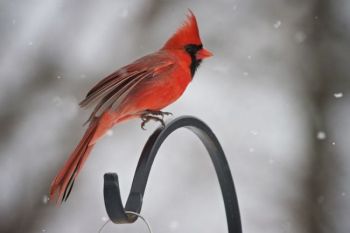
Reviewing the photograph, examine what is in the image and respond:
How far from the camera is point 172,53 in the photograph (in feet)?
6.75

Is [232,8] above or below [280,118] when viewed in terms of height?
above

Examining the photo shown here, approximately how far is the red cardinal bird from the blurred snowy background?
6.80 feet

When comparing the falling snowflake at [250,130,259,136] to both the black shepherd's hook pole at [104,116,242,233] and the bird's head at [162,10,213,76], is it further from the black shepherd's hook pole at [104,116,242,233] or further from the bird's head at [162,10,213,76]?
the black shepherd's hook pole at [104,116,242,233]

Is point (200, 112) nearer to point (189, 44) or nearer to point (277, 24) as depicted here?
point (277, 24)

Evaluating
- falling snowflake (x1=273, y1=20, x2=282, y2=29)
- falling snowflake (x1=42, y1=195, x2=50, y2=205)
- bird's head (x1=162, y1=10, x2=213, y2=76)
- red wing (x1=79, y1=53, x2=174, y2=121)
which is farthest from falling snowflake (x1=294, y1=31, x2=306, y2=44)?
red wing (x1=79, y1=53, x2=174, y2=121)

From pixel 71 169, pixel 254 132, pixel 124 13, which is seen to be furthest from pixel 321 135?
pixel 71 169

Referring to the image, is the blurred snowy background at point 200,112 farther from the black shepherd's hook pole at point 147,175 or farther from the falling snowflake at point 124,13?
the black shepherd's hook pole at point 147,175

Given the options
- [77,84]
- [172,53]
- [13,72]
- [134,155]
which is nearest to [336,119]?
[134,155]

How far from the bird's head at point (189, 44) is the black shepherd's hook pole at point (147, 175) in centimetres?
38

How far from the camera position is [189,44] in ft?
6.73

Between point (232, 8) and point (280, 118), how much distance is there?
87cm

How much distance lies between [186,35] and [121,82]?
307 millimetres

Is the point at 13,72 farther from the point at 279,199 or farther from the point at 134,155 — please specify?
the point at 279,199

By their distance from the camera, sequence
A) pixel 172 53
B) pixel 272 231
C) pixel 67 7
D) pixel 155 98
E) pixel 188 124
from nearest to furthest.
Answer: pixel 188 124, pixel 155 98, pixel 172 53, pixel 272 231, pixel 67 7
